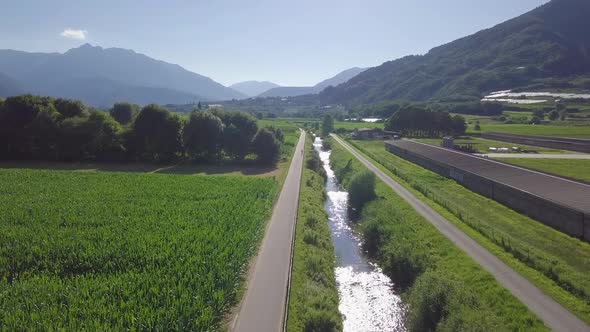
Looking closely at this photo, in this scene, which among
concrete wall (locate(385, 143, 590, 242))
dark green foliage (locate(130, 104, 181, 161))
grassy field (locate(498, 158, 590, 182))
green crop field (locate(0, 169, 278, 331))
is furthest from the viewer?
dark green foliage (locate(130, 104, 181, 161))

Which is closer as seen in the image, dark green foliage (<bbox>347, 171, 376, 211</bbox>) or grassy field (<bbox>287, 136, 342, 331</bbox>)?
grassy field (<bbox>287, 136, 342, 331</bbox>)

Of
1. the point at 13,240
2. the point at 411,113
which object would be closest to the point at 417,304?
the point at 13,240

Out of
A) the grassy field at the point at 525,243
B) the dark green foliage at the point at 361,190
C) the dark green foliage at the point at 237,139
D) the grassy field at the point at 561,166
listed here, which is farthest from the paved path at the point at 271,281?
the grassy field at the point at 561,166

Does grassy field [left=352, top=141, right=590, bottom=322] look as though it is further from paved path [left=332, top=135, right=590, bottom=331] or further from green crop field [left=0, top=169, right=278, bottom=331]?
green crop field [left=0, top=169, right=278, bottom=331]

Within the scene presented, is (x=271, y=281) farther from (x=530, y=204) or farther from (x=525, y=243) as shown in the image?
(x=530, y=204)

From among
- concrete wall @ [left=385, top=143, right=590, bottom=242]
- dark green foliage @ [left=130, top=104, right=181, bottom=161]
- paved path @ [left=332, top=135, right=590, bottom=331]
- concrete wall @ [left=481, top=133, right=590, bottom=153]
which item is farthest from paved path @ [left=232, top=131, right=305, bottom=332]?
concrete wall @ [left=481, top=133, right=590, bottom=153]

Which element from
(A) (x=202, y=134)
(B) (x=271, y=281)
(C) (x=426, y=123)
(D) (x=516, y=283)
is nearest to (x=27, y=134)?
(A) (x=202, y=134)

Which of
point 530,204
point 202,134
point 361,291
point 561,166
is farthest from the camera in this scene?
point 202,134
